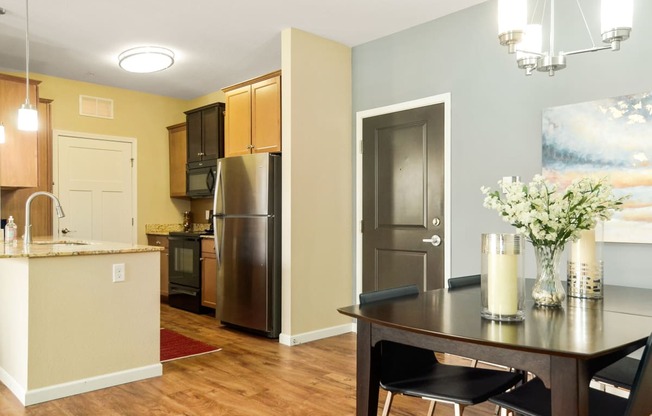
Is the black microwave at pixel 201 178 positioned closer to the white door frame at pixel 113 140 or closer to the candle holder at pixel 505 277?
the white door frame at pixel 113 140

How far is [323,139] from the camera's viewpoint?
14.4ft

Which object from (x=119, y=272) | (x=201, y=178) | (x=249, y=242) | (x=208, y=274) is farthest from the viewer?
(x=201, y=178)

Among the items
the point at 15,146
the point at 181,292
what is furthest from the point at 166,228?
the point at 15,146

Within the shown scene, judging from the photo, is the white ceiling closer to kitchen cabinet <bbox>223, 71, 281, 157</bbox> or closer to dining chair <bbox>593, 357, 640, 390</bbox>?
kitchen cabinet <bbox>223, 71, 281, 157</bbox>

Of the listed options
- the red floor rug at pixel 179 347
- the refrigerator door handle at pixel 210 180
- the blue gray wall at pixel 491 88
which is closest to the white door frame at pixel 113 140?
the refrigerator door handle at pixel 210 180

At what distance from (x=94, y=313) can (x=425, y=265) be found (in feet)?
7.96

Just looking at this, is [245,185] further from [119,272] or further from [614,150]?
[614,150]

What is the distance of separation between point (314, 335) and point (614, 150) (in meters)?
2.68

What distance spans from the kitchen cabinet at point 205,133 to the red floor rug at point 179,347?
2.21 metres

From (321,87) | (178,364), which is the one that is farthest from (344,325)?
(321,87)

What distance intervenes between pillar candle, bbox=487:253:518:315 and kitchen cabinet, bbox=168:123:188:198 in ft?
17.4

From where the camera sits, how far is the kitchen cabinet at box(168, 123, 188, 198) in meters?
6.38

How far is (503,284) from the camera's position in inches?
61.4

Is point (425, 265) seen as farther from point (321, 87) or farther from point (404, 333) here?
point (404, 333)
